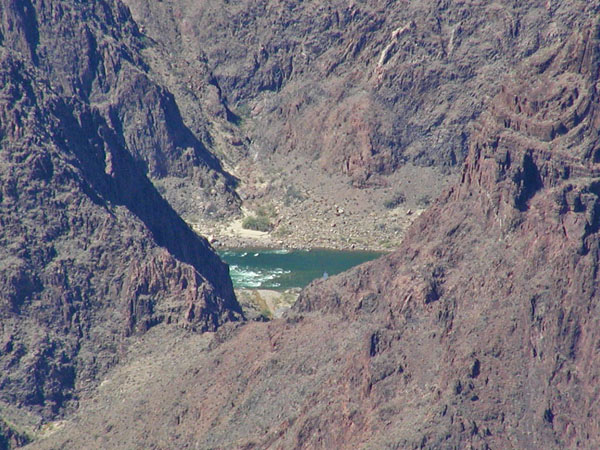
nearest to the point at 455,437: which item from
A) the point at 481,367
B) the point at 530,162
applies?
the point at 481,367

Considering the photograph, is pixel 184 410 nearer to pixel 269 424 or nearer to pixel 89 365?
pixel 269 424

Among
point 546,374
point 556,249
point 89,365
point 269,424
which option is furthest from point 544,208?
point 89,365

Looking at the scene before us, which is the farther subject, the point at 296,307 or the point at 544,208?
the point at 296,307

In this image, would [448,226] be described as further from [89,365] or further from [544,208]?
[89,365]

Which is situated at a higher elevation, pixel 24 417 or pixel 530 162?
pixel 530 162

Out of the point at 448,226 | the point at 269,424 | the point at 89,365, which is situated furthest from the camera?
the point at 89,365

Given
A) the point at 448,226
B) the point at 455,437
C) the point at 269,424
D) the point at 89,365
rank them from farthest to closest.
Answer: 1. the point at 89,365
2. the point at 448,226
3. the point at 269,424
4. the point at 455,437
